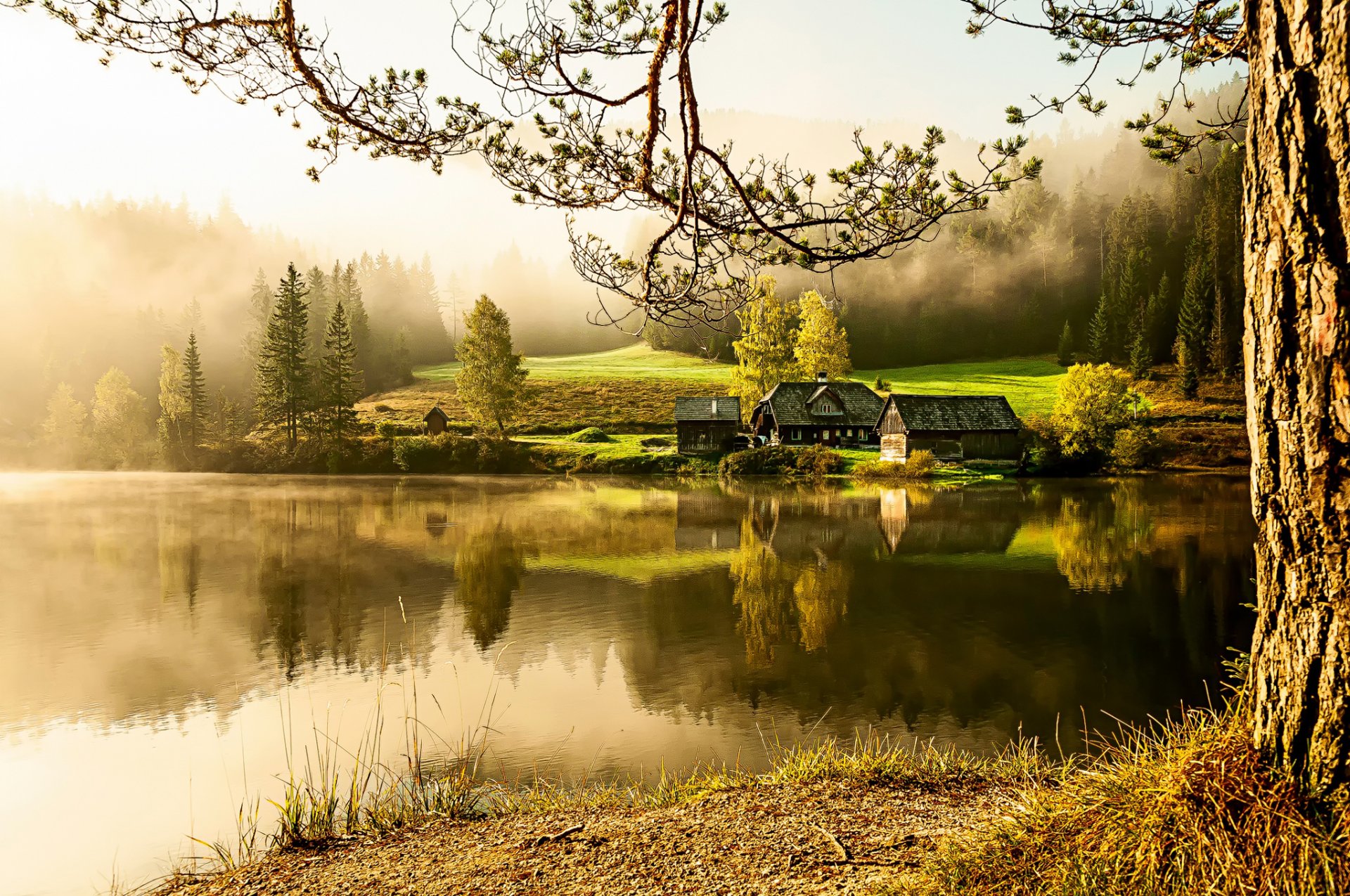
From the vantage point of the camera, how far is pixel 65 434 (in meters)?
68.6

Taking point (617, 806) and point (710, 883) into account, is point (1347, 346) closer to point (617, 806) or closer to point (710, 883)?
point (710, 883)

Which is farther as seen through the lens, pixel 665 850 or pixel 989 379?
pixel 989 379

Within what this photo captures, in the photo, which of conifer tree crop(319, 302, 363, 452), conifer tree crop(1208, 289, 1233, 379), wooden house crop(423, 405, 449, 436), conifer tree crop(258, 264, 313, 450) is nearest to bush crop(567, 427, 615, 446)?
wooden house crop(423, 405, 449, 436)

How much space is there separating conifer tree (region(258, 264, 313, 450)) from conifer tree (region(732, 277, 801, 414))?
1391 inches

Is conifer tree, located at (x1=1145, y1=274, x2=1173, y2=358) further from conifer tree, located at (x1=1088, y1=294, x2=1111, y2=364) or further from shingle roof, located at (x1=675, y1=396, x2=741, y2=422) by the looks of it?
shingle roof, located at (x1=675, y1=396, x2=741, y2=422)

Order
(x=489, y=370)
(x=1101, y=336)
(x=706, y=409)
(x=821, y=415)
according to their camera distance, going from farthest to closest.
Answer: (x=1101, y=336)
(x=821, y=415)
(x=489, y=370)
(x=706, y=409)

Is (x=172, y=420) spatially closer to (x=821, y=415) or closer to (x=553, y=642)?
(x=821, y=415)

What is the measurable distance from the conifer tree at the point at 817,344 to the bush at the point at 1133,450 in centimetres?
2175

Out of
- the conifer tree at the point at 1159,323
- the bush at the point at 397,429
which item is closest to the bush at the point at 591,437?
the bush at the point at 397,429

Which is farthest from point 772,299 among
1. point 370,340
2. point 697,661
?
point 370,340

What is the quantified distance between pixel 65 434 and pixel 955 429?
81316 mm

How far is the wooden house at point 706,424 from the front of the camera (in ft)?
178

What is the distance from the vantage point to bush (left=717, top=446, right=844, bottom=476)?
46.8m

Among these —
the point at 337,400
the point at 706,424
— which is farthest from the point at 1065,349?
the point at 337,400
